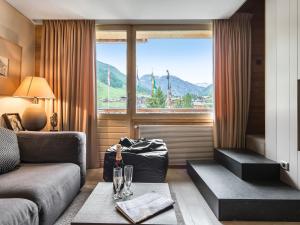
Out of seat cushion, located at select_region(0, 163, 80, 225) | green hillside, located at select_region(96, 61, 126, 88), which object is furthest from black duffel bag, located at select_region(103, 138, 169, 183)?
green hillside, located at select_region(96, 61, 126, 88)

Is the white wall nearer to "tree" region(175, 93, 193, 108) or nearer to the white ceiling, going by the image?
the white ceiling

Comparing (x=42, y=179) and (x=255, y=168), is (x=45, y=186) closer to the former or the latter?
(x=42, y=179)

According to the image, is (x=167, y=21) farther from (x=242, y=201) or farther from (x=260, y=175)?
(x=242, y=201)

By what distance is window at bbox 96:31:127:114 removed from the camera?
13.1ft

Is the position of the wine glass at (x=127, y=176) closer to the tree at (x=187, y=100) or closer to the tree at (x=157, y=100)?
the tree at (x=157, y=100)

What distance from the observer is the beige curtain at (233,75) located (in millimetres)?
3764

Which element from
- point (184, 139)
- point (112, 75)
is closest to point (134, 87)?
point (112, 75)

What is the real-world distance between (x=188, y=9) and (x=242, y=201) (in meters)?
2.55

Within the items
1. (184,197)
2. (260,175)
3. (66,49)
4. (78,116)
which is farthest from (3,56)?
(260,175)

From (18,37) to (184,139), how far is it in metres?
2.80

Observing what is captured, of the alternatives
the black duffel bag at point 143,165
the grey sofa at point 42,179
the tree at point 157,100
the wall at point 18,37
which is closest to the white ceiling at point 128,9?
the wall at point 18,37

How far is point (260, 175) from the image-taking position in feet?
9.05

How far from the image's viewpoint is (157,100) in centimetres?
406

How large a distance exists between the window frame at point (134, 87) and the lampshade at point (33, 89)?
0.93 metres
